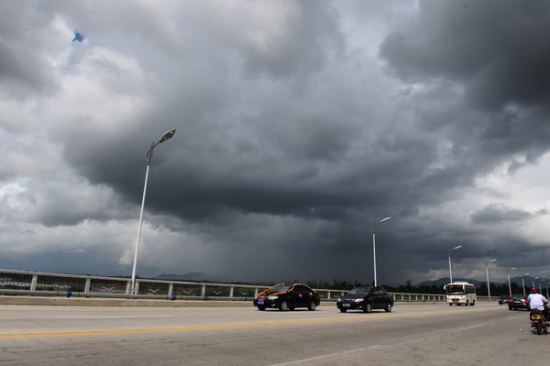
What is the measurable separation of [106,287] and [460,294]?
4423 cm

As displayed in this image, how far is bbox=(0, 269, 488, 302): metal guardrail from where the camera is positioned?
18.5 m

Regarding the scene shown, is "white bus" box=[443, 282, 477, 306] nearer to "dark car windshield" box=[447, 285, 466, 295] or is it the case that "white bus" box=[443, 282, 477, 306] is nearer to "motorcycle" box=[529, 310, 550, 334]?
"dark car windshield" box=[447, 285, 466, 295]

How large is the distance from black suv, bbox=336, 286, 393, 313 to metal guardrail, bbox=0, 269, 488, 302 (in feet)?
28.3

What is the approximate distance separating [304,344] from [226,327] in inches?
128

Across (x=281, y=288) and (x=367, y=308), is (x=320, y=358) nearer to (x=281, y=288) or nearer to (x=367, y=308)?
(x=281, y=288)

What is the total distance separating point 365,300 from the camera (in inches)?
993

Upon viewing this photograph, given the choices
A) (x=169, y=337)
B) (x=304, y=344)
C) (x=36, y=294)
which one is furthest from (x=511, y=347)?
(x=36, y=294)

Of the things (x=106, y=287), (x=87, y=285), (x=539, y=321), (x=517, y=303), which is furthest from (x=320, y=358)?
(x=517, y=303)

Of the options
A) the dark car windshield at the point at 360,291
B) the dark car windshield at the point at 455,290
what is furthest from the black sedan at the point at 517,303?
the dark car windshield at the point at 360,291

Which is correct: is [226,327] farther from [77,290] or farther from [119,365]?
[77,290]

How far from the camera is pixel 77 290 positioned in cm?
2084

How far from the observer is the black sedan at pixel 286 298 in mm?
23906

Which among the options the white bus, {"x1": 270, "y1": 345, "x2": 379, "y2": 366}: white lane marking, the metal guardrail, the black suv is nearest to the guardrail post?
the metal guardrail

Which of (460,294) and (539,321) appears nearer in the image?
(539,321)
